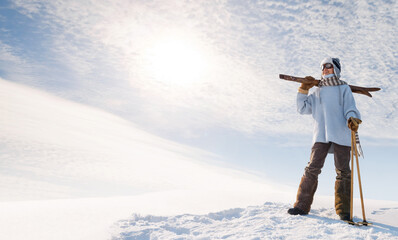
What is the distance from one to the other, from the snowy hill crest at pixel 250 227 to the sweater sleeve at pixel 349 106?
1549mm

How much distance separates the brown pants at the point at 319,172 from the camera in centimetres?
411

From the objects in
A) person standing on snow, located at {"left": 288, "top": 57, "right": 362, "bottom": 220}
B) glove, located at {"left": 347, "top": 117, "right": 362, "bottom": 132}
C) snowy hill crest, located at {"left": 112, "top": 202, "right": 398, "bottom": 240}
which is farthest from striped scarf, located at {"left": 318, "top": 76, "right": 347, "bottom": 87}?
snowy hill crest, located at {"left": 112, "top": 202, "right": 398, "bottom": 240}

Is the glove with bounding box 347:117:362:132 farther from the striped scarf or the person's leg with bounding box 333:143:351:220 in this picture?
the striped scarf

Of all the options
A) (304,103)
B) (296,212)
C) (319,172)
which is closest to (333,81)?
(304,103)

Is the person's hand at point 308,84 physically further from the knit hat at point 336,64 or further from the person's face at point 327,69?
the knit hat at point 336,64

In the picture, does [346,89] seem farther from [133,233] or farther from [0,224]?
[0,224]

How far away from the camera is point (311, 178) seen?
14.2 feet

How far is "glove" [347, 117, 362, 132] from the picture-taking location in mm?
4039

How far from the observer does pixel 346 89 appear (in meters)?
4.50

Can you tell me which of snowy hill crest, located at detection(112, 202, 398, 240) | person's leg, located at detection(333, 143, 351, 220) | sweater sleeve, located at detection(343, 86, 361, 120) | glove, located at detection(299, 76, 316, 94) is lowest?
snowy hill crest, located at detection(112, 202, 398, 240)

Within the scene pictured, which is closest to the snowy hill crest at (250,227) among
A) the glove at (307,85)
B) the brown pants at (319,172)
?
the brown pants at (319,172)

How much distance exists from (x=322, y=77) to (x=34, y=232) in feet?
16.0

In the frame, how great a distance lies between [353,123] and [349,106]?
430 millimetres

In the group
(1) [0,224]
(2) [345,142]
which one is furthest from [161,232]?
(2) [345,142]
